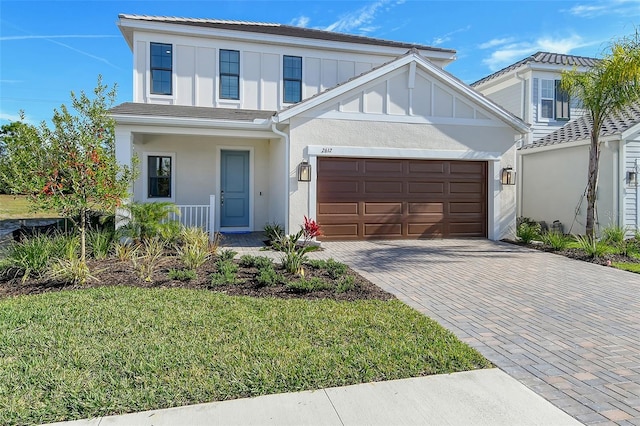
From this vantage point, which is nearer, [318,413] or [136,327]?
[318,413]

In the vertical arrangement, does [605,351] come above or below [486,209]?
below

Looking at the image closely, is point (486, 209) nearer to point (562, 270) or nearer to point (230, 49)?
point (562, 270)

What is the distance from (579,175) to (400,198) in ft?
20.8

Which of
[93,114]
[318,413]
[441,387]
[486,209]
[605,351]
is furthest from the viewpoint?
[486,209]

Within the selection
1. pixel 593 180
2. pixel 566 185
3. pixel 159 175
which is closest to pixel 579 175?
pixel 566 185

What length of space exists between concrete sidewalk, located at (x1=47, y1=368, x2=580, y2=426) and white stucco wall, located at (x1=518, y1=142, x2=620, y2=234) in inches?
465

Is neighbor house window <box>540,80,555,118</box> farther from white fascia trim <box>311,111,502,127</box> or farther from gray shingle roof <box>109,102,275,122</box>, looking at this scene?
gray shingle roof <box>109,102,275,122</box>

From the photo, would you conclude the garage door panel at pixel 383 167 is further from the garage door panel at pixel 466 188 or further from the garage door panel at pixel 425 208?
the garage door panel at pixel 466 188

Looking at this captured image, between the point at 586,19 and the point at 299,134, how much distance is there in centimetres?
897

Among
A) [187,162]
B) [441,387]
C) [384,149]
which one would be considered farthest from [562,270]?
[187,162]

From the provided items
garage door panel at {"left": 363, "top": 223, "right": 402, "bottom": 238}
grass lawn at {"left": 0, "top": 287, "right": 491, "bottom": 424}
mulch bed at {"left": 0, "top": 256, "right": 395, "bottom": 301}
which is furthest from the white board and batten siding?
grass lawn at {"left": 0, "top": 287, "right": 491, "bottom": 424}

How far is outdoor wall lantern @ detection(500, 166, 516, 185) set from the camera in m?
11.7

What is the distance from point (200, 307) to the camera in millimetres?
4977

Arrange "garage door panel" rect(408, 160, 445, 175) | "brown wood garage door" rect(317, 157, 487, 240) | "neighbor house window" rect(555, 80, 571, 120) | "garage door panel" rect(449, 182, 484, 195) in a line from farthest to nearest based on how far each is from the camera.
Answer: "neighbor house window" rect(555, 80, 571, 120) → "garage door panel" rect(449, 182, 484, 195) → "garage door panel" rect(408, 160, 445, 175) → "brown wood garage door" rect(317, 157, 487, 240)
